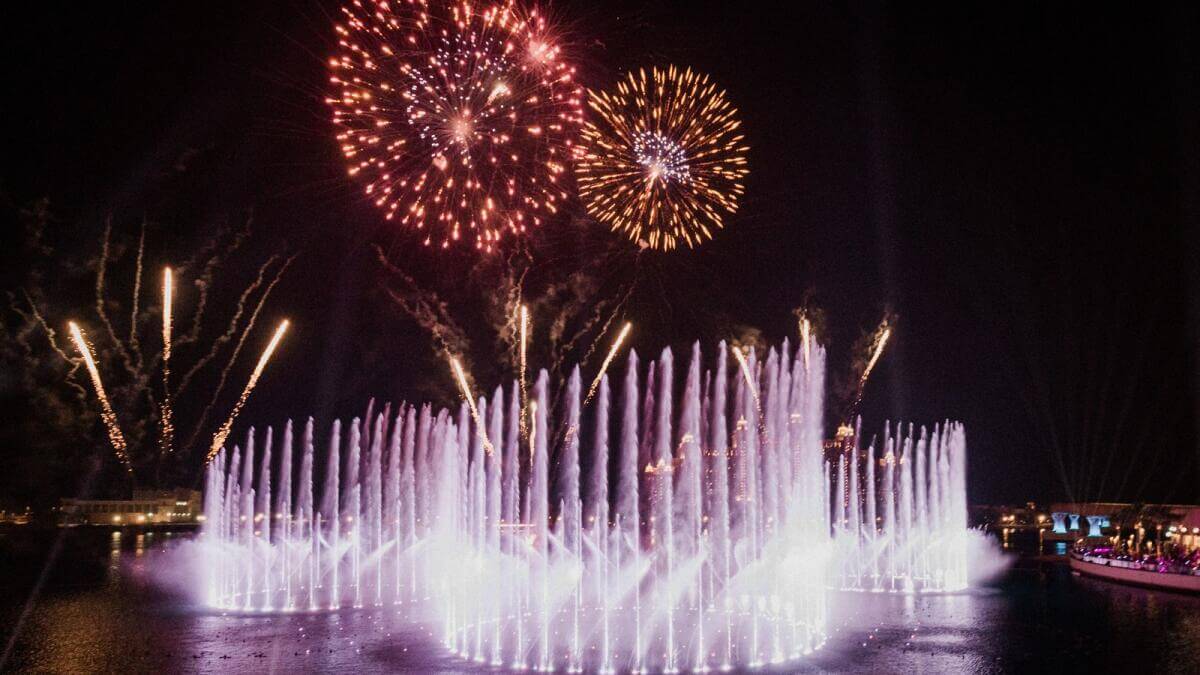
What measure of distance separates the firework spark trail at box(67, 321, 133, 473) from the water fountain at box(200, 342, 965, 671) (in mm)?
5222

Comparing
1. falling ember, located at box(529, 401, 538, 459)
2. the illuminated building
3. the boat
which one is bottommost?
the boat

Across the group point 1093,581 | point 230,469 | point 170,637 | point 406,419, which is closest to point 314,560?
point 406,419

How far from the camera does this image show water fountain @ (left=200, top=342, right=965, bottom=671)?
22.5 meters

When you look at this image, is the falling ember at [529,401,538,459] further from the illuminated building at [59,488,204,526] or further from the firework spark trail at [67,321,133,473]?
the illuminated building at [59,488,204,526]

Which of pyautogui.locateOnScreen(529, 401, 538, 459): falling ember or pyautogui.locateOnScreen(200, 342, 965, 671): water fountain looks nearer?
pyautogui.locateOnScreen(200, 342, 965, 671): water fountain

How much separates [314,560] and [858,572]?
820 inches

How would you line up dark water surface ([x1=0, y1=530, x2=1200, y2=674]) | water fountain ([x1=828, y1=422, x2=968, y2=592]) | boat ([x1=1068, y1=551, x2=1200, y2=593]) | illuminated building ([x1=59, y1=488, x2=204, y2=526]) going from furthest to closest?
illuminated building ([x1=59, y1=488, x2=204, y2=526])
water fountain ([x1=828, y1=422, x2=968, y2=592])
boat ([x1=1068, y1=551, x2=1200, y2=593])
dark water surface ([x1=0, y1=530, x2=1200, y2=674])

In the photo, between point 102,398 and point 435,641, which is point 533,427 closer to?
point 102,398

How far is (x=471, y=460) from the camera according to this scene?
41.6 metres

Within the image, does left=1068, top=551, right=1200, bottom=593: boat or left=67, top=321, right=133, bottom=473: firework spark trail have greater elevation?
left=67, top=321, right=133, bottom=473: firework spark trail

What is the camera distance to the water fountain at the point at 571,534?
22547 mm

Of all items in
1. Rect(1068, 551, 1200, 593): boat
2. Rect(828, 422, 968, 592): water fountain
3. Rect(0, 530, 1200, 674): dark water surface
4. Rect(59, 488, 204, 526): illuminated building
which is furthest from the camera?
Rect(59, 488, 204, 526): illuminated building

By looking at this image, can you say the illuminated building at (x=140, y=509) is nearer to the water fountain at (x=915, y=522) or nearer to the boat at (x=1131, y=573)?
the water fountain at (x=915, y=522)

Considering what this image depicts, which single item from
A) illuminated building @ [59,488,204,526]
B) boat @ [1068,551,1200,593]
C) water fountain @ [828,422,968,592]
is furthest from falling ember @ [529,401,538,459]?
illuminated building @ [59,488,204,526]
